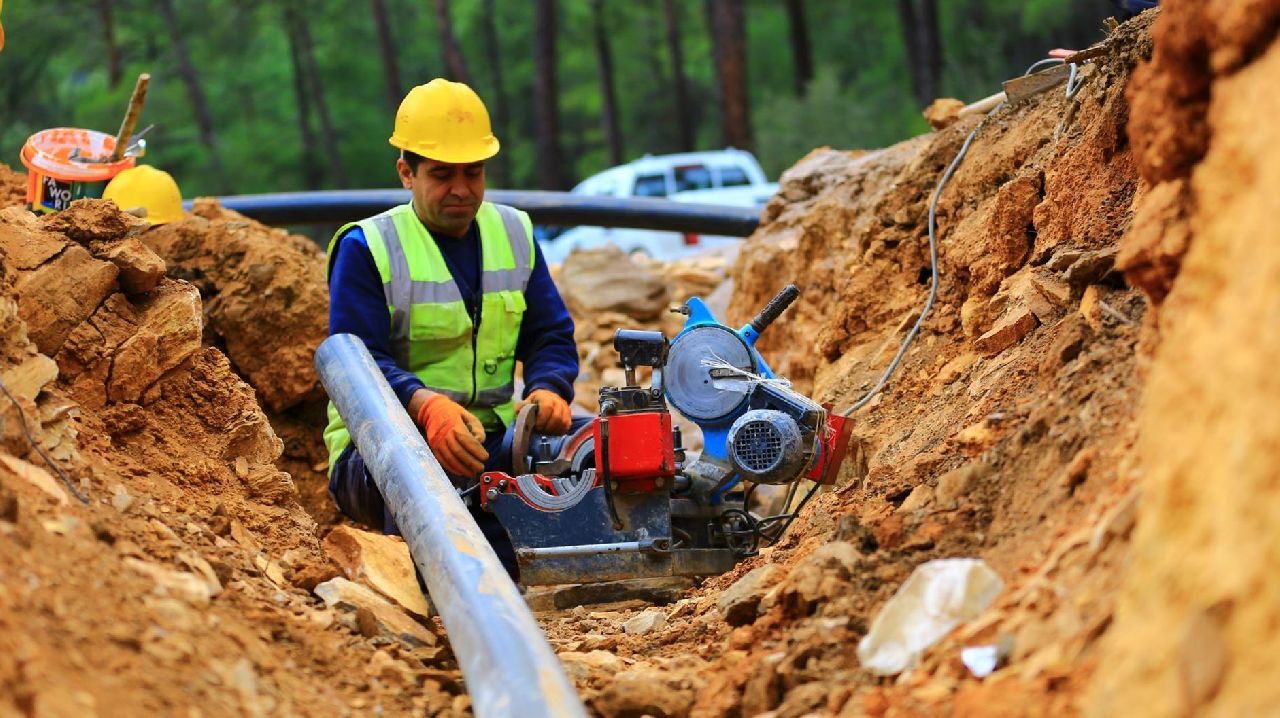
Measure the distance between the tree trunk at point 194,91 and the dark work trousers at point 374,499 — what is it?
93.0ft

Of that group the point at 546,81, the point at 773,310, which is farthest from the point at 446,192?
the point at 546,81

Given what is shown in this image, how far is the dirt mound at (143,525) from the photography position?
118 inches

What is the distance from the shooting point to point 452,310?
5789mm

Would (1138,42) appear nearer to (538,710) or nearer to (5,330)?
(538,710)

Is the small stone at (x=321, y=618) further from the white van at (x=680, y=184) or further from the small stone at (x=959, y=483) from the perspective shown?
the white van at (x=680, y=184)

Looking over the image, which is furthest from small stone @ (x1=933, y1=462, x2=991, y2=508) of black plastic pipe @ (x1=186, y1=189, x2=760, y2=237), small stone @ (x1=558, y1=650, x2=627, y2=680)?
black plastic pipe @ (x1=186, y1=189, x2=760, y2=237)

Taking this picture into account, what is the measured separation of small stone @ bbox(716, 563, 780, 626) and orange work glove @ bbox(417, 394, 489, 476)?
1432 mm

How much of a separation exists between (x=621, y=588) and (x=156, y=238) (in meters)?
3.30

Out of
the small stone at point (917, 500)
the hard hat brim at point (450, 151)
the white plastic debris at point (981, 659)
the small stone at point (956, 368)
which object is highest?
the hard hat brim at point (450, 151)

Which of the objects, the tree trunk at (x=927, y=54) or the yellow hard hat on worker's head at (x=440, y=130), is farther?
the tree trunk at (x=927, y=54)

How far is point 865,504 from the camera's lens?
4.52 metres

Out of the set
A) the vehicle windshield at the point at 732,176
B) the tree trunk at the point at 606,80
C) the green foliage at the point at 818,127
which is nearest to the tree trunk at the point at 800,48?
the green foliage at the point at 818,127

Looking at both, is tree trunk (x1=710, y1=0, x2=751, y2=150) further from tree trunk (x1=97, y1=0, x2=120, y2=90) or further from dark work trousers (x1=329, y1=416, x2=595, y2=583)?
dark work trousers (x1=329, y1=416, x2=595, y2=583)

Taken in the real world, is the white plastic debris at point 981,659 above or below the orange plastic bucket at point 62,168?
below
